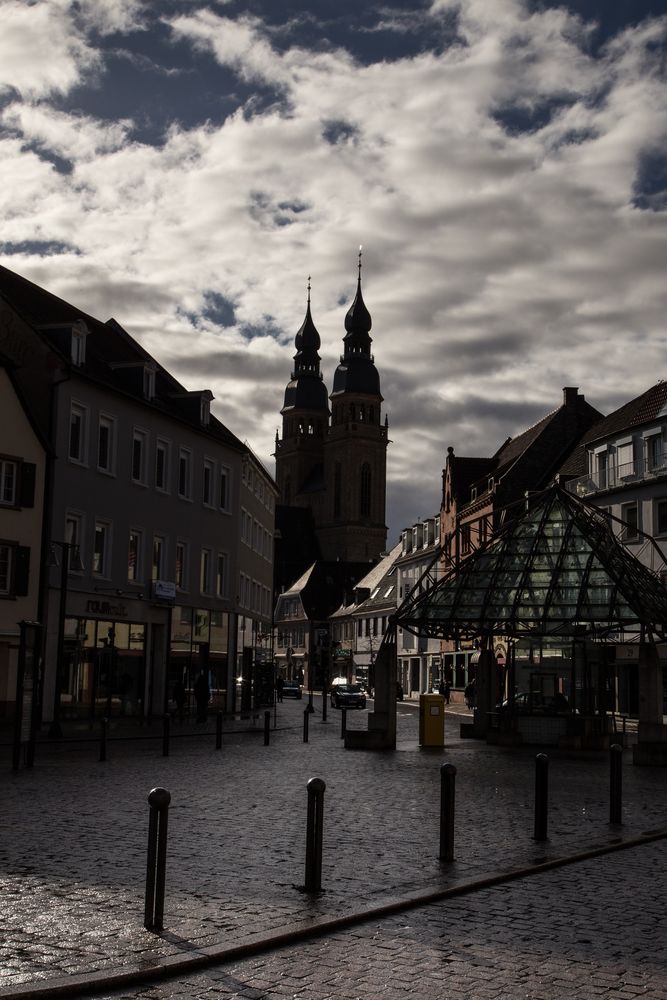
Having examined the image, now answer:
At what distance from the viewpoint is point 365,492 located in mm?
178750

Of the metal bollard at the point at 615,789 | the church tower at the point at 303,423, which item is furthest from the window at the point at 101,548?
the church tower at the point at 303,423

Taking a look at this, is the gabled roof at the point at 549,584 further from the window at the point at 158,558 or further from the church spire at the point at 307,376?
the church spire at the point at 307,376

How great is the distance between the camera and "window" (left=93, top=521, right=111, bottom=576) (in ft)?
138

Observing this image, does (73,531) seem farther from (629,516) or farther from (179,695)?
(629,516)

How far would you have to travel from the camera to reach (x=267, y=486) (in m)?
67.9

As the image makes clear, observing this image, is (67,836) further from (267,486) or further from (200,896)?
(267,486)

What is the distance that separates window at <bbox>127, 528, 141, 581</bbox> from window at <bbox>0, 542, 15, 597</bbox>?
6684 millimetres

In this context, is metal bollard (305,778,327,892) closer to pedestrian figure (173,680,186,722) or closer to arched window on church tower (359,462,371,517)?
pedestrian figure (173,680,186,722)

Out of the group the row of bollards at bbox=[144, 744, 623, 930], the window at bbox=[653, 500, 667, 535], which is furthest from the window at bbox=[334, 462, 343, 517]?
the row of bollards at bbox=[144, 744, 623, 930]

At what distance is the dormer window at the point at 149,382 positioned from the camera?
45500mm

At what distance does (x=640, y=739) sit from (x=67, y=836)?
60.3ft

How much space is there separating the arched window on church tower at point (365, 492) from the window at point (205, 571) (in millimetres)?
126182

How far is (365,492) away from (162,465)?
13213 centimetres

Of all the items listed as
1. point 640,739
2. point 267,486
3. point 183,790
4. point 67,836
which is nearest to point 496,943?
point 67,836
